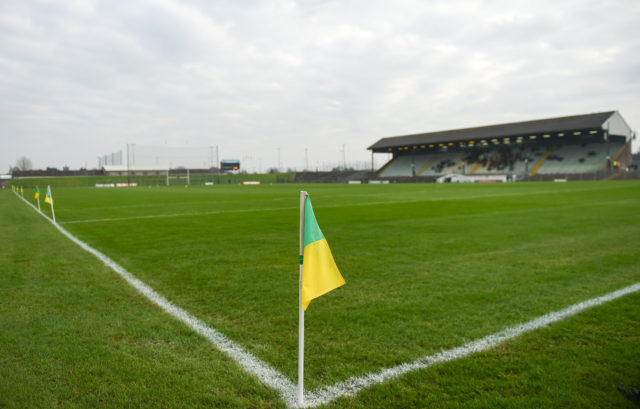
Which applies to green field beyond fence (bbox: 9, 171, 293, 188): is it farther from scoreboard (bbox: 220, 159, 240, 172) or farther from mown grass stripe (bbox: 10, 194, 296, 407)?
mown grass stripe (bbox: 10, 194, 296, 407)

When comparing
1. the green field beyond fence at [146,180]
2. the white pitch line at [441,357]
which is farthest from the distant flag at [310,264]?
the green field beyond fence at [146,180]

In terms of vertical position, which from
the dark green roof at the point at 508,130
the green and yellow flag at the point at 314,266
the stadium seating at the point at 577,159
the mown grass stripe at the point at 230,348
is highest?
the dark green roof at the point at 508,130

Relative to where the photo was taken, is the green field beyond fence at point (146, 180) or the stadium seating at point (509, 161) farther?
the green field beyond fence at point (146, 180)

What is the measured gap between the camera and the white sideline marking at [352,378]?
8.14ft

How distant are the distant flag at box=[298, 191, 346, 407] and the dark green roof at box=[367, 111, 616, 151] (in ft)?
179

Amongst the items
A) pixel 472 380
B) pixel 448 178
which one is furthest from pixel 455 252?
→ pixel 448 178

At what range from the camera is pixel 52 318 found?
12.5 feet

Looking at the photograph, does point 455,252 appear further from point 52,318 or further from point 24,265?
point 24,265

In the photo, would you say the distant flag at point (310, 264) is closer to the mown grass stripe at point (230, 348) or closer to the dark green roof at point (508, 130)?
the mown grass stripe at point (230, 348)

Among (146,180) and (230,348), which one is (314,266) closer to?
(230,348)

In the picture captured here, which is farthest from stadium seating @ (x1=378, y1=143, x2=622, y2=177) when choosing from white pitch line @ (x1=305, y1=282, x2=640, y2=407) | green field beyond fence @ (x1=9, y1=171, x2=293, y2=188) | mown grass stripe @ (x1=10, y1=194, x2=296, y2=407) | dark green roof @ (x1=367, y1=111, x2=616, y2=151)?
mown grass stripe @ (x1=10, y1=194, x2=296, y2=407)

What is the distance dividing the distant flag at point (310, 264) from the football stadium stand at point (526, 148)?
154ft

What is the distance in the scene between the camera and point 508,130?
181 ft

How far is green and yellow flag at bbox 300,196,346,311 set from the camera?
7.98 ft
